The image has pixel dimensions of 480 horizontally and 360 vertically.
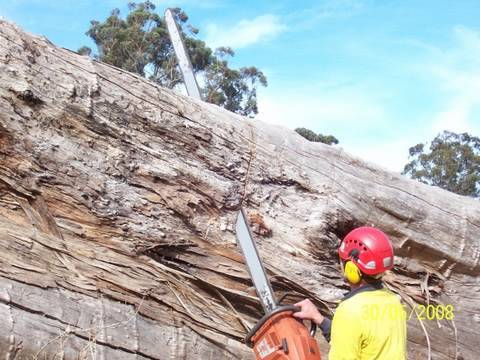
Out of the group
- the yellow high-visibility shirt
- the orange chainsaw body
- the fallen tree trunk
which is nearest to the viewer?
the yellow high-visibility shirt

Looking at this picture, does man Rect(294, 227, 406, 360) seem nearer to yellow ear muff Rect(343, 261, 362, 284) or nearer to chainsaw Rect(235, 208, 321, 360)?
yellow ear muff Rect(343, 261, 362, 284)

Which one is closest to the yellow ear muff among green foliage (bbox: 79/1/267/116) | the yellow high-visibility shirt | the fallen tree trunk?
the yellow high-visibility shirt

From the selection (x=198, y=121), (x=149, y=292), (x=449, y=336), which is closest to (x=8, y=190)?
(x=149, y=292)

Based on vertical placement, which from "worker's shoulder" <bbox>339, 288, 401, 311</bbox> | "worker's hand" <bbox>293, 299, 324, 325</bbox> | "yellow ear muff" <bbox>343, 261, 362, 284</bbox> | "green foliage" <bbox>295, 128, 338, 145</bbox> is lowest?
"worker's hand" <bbox>293, 299, 324, 325</bbox>

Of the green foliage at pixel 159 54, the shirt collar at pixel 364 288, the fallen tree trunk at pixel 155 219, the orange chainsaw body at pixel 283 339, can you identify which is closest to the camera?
the shirt collar at pixel 364 288

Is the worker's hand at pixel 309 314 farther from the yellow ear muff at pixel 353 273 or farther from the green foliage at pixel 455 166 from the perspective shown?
the green foliage at pixel 455 166

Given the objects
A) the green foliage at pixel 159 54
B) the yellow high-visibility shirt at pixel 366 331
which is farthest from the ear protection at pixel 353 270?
the green foliage at pixel 159 54

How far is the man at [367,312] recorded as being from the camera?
296cm

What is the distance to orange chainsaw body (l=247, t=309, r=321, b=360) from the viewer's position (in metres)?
3.39

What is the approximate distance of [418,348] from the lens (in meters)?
5.48

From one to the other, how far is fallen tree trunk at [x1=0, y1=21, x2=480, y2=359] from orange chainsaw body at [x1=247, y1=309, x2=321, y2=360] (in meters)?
1.00

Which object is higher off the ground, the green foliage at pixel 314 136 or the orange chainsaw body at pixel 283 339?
the green foliage at pixel 314 136

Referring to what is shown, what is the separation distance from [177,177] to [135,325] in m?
1.23

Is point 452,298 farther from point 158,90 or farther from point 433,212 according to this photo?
point 158,90
